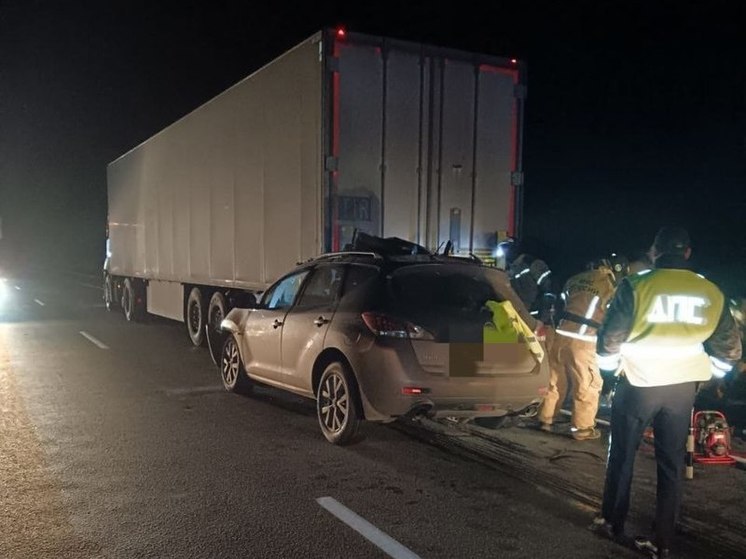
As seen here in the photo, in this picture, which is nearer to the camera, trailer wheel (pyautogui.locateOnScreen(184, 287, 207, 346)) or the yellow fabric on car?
the yellow fabric on car

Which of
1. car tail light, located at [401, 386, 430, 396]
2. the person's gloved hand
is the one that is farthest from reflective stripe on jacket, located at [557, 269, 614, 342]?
the person's gloved hand

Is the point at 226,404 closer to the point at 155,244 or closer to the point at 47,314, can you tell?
the point at 155,244

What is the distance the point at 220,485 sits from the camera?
513cm

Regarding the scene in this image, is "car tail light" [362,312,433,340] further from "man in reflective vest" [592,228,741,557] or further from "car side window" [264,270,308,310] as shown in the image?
"man in reflective vest" [592,228,741,557]

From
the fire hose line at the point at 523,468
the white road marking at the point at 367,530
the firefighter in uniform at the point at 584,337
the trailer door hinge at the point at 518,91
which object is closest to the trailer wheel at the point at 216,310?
the fire hose line at the point at 523,468

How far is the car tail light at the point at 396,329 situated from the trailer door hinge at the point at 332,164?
284 centimetres

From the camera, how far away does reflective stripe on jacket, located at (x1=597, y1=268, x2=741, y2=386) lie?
4016 mm

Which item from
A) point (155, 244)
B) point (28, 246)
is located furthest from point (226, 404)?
point (28, 246)

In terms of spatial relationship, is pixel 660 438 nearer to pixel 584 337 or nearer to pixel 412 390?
pixel 412 390

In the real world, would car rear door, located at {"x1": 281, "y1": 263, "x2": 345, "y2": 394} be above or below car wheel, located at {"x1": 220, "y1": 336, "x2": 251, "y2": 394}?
above

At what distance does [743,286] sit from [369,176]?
32.6 ft

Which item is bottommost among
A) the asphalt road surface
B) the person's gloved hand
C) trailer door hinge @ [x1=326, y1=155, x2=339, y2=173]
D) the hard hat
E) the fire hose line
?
the asphalt road surface

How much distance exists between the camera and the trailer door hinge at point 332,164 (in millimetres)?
8117

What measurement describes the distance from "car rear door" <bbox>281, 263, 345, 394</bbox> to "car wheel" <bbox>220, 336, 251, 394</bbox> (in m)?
1.22
